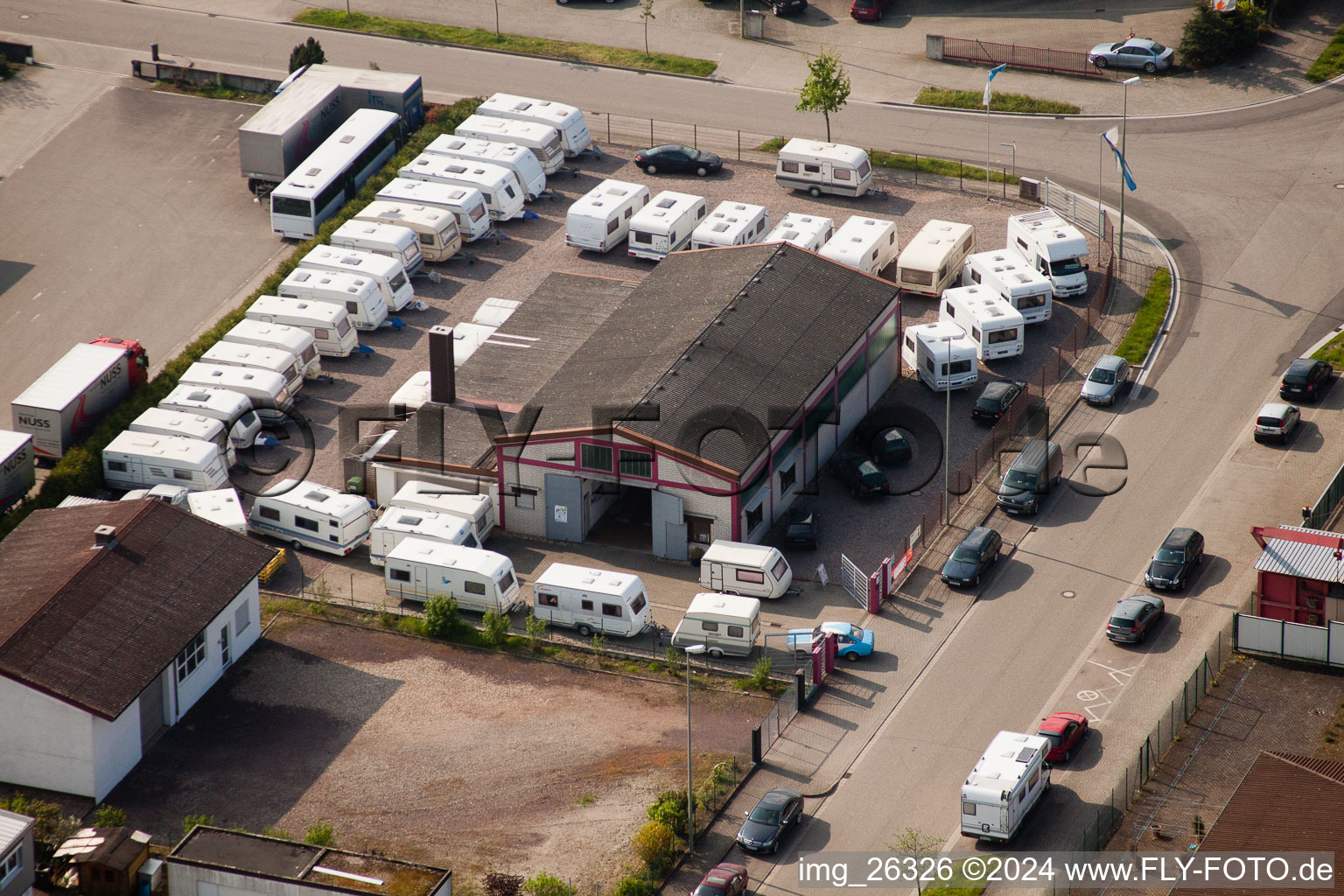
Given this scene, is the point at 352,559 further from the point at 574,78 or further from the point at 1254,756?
the point at 574,78

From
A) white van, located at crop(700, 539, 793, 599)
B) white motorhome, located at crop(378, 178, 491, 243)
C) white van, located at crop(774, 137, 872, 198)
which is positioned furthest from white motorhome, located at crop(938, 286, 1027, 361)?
white motorhome, located at crop(378, 178, 491, 243)

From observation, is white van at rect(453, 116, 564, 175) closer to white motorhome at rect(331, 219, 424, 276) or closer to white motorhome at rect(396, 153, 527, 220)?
white motorhome at rect(396, 153, 527, 220)

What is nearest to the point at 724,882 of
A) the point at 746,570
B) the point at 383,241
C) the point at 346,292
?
the point at 746,570

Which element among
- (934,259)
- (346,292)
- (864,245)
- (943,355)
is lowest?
(943,355)

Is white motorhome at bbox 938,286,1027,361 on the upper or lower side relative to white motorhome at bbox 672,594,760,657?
upper

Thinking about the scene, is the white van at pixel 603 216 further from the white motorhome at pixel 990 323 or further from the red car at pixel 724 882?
the red car at pixel 724 882

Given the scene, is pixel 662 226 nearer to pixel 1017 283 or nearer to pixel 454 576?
pixel 1017 283

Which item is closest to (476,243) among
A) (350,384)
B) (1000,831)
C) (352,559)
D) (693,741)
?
(350,384)
